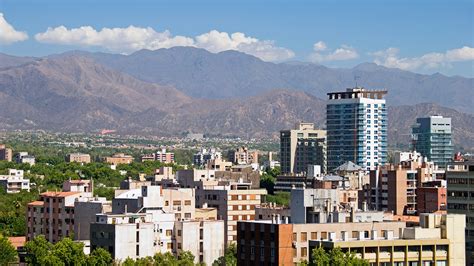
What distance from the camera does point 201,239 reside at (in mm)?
75750

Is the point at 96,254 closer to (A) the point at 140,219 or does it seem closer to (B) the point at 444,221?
(A) the point at 140,219

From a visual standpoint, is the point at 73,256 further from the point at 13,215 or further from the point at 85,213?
the point at 13,215

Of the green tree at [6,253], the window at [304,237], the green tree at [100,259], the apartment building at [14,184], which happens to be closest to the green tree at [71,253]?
the green tree at [100,259]

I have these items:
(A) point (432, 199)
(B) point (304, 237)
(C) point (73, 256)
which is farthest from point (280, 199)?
(B) point (304, 237)

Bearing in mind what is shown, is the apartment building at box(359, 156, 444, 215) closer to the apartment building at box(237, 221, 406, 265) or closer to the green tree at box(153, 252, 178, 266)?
the green tree at box(153, 252, 178, 266)

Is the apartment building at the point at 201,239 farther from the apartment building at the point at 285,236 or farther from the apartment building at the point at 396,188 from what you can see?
the apartment building at the point at 396,188

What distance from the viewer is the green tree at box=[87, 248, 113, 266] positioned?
217ft

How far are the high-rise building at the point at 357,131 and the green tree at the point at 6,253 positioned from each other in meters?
118

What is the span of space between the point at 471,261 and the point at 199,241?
19.0 m

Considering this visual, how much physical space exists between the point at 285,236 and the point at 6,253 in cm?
2775

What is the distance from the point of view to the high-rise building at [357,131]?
7672 inches

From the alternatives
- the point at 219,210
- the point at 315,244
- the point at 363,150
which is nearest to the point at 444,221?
the point at 315,244

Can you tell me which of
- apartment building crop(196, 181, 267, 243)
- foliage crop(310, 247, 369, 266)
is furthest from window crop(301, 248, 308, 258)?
apartment building crop(196, 181, 267, 243)

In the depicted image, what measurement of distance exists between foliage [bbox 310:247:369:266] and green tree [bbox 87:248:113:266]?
57.9 feet
